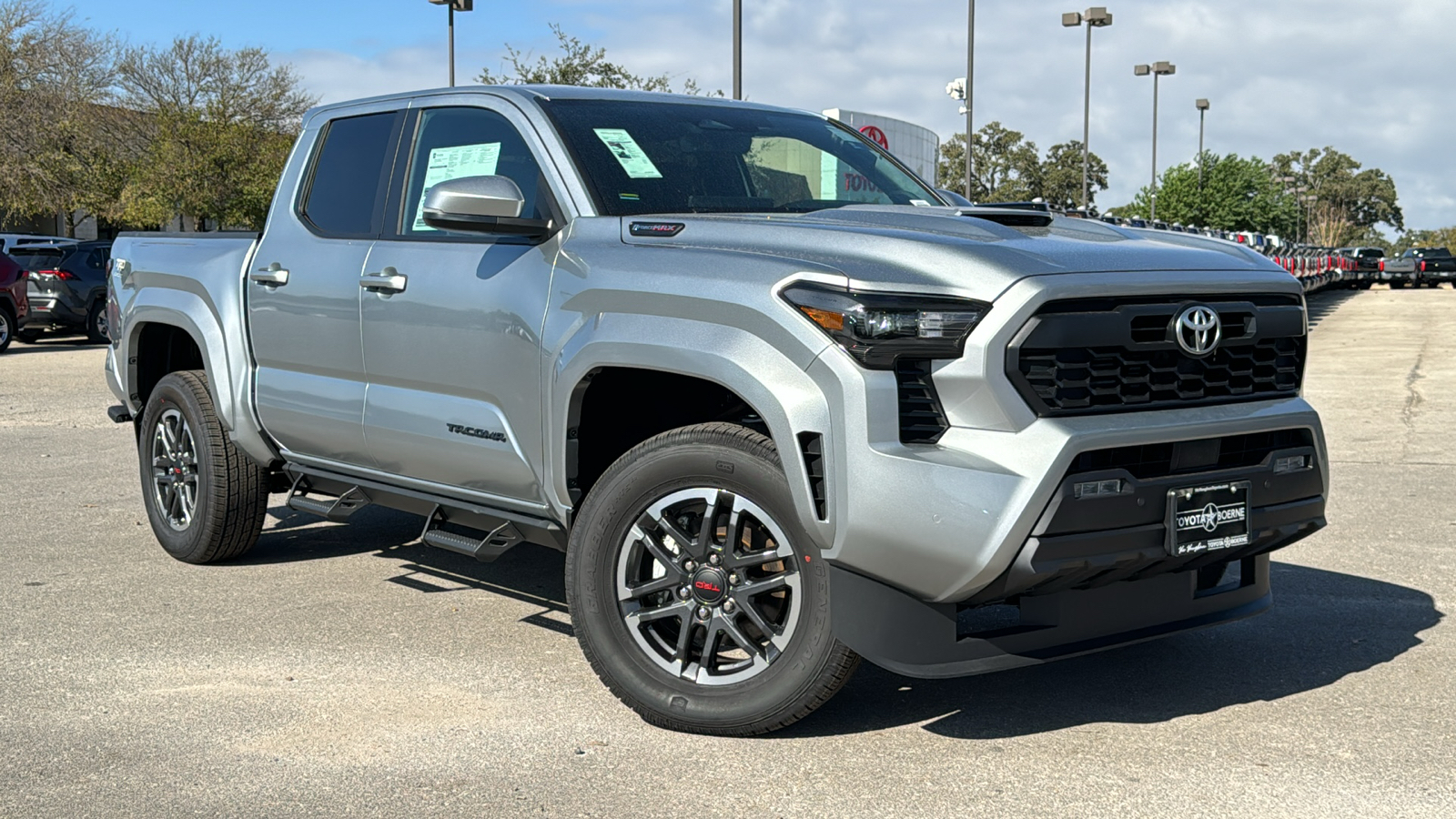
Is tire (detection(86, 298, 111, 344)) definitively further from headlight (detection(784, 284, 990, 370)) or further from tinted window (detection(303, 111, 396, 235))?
headlight (detection(784, 284, 990, 370))

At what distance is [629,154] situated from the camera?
16.2ft

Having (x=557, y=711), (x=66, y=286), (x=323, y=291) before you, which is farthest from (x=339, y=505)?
(x=66, y=286)

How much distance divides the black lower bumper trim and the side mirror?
5.13 feet

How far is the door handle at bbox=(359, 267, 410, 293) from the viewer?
16.8ft

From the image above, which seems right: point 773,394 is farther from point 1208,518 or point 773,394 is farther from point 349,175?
point 349,175

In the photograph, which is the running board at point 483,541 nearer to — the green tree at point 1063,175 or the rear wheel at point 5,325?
the rear wheel at point 5,325

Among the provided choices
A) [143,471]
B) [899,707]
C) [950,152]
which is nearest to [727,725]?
[899,707]

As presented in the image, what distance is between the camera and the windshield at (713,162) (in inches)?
190

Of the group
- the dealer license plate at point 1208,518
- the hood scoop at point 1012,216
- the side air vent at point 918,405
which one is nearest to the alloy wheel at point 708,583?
the side air vent at point 918,405

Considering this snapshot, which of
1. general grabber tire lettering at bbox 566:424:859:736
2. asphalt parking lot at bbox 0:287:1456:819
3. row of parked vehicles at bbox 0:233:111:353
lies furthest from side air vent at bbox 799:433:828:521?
row of parked vehicles at bbox 0:233:111:353

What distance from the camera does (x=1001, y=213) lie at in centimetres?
443

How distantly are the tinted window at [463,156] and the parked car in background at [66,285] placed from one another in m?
19.9

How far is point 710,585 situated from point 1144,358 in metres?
1.35

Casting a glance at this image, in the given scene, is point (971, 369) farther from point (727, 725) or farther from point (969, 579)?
point (727, 725)
